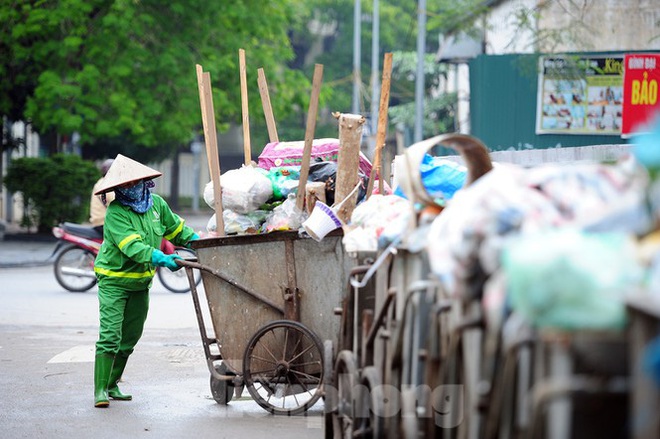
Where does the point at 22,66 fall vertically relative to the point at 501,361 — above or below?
above

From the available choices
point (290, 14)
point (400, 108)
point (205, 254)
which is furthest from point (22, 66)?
point (205, 254)

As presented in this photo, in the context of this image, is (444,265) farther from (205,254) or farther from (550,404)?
(205,254)

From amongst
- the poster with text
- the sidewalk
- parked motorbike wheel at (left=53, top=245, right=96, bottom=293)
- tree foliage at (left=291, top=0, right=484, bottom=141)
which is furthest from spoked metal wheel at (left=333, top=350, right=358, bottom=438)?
tree foliage at (left=291, top=0, right=484, bottom=141)

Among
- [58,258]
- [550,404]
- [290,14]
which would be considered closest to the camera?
[550,404]

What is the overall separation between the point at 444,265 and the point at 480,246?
0.38 meters

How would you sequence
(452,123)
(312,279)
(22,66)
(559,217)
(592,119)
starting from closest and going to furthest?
(559,217), (312,279), (592,119), (22,66), (452,123)

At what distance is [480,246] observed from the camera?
10.9ft

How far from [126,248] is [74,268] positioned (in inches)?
304

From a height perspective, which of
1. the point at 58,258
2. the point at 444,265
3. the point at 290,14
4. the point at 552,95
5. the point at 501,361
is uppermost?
the point at 290,14

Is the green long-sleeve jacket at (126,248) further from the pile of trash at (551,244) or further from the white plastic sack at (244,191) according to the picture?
the pile of trash at (551,244)

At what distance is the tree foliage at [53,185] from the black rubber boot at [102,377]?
17.4 m

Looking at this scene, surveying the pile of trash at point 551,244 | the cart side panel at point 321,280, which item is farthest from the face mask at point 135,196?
the pile of trash at point 551,244

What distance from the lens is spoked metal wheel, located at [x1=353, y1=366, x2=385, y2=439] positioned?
4.80 m

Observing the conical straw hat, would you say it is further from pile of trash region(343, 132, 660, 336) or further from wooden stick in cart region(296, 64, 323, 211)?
pile of trash region(343, 132, 660, 336)
